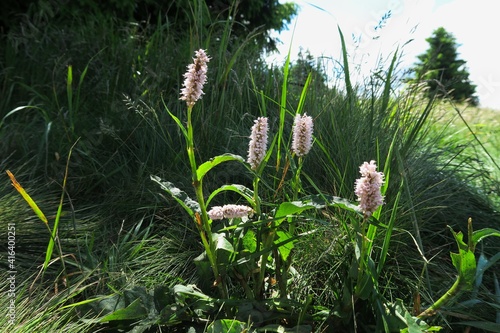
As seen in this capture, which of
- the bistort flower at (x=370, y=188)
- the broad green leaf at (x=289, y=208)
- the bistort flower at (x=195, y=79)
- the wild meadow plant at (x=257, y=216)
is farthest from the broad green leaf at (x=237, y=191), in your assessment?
the bistort flower at (x=370, y=188)

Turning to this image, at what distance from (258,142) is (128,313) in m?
0.58

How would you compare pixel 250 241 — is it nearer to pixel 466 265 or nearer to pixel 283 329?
pixel 283 329

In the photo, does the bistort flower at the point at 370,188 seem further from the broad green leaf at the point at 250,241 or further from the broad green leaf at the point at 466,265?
the broad green leaf at the point at 250,241

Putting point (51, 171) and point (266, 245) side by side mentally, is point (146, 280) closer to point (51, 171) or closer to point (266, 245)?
point (266, 245)

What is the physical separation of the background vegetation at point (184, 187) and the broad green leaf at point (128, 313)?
52mm

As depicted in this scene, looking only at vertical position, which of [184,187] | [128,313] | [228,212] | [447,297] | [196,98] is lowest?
[128,313]

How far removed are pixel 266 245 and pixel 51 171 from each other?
4.66 feet

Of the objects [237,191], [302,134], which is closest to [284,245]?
[237,191]

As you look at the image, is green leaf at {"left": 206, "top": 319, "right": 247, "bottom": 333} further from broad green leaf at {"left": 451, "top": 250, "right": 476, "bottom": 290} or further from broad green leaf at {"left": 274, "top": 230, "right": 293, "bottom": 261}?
broad green leaf at {"left": 451, "top": 250, "right": 476, "bottom": 290}

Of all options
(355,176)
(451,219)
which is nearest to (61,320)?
(355,176)

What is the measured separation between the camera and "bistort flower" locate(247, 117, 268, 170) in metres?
1.43

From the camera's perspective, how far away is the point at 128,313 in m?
1.54

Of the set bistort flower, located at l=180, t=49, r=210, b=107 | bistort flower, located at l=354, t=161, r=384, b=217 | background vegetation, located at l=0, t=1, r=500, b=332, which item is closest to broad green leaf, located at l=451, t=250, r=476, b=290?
background vegetation, located at l=0, t=1, r=500, b=332

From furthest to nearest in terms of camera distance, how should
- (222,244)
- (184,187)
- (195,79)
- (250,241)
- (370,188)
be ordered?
(184,187) → (250,241) → (222,244) → (195,79) → (370,188)
